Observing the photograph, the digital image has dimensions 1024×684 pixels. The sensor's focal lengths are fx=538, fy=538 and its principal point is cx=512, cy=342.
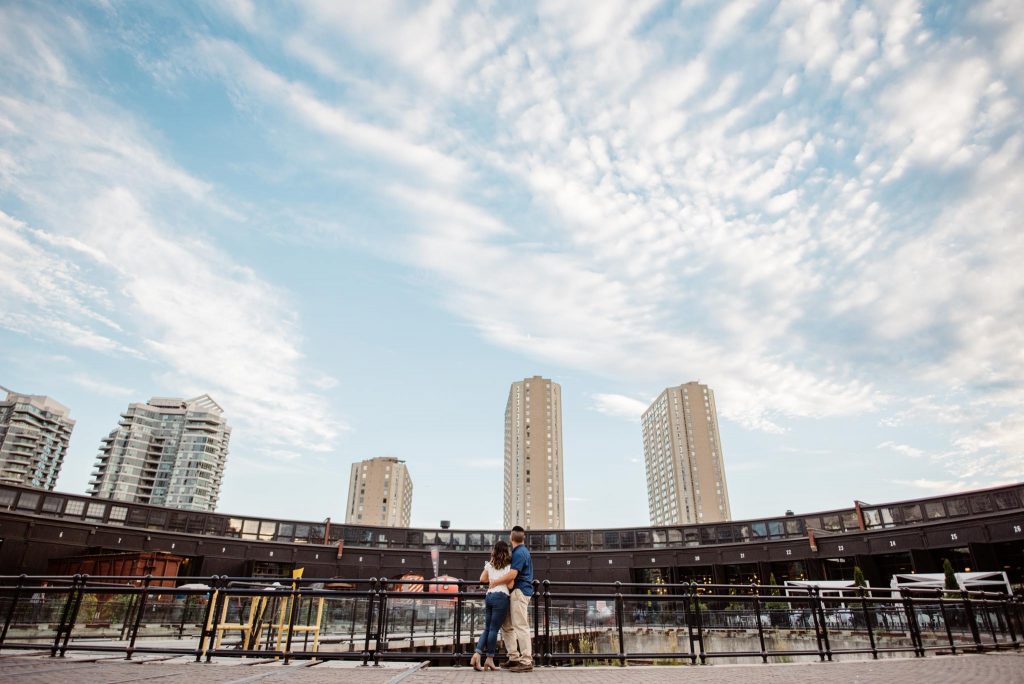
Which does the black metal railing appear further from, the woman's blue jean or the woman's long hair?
the woman's long hair

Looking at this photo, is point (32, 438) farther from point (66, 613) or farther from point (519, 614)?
point (519, 614)

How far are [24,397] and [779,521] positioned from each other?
192 m

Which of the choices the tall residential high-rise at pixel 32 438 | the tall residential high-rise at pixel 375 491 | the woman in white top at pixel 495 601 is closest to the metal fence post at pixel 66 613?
the woman in white top at pixel 495 601

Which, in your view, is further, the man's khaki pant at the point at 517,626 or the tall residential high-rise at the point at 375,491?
the tall residential high-rise at the point at 375,491

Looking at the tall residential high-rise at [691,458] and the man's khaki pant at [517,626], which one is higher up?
the tall residential high-rise at [691,458]

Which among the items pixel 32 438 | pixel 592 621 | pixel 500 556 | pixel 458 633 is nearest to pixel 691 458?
pixel 592 621

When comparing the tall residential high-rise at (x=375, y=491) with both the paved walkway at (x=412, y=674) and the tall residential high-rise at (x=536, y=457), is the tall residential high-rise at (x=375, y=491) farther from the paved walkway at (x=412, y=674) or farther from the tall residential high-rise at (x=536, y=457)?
the paved walkway at (x=412, y=674)

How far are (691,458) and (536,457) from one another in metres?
38.9

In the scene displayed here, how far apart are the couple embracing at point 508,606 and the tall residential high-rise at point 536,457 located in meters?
115

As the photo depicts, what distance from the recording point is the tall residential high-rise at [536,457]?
121000 mm

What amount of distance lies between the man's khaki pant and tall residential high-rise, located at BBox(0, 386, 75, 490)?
6905 inches

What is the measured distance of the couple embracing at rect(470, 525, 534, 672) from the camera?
7.68 meters

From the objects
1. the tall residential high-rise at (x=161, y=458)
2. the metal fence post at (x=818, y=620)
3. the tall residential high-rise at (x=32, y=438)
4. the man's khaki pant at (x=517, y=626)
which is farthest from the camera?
the tall residential high-rise at (x=32, y=438)

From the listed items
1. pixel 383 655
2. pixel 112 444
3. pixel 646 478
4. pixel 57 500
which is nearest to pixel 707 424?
pixel 646 478
